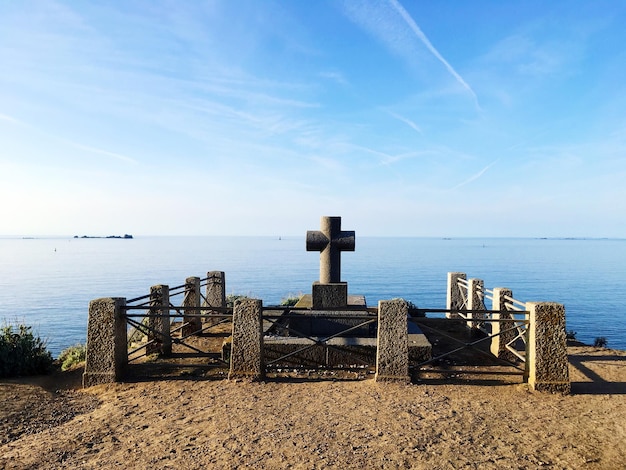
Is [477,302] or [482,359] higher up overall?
[477,302]

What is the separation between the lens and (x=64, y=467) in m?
4.81

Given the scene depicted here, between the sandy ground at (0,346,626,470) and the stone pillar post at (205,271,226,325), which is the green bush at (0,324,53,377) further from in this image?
the stone pillar post at (205,271,226,325)

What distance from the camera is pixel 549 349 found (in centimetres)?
734

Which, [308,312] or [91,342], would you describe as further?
[308,312]

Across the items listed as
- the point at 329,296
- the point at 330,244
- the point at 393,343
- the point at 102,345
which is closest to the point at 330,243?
the point at 330,244

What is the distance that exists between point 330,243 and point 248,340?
4.08 metres

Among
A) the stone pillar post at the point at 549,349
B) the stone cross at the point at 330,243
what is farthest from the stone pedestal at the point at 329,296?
the stone pillar post at the point at 549,349

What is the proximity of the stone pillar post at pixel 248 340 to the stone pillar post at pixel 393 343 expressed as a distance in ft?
7.54

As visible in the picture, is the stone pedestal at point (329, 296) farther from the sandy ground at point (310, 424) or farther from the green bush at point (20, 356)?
the green bush at point (20, 356)

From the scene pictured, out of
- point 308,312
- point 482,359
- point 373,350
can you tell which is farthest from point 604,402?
point 308,312

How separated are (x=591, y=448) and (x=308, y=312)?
649 cm

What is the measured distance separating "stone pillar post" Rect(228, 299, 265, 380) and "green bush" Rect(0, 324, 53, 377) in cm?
448

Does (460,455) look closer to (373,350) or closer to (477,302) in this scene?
(373,350)

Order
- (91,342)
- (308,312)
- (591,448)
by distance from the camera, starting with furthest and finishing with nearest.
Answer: (308,312) < (91,342) < (591,448)
